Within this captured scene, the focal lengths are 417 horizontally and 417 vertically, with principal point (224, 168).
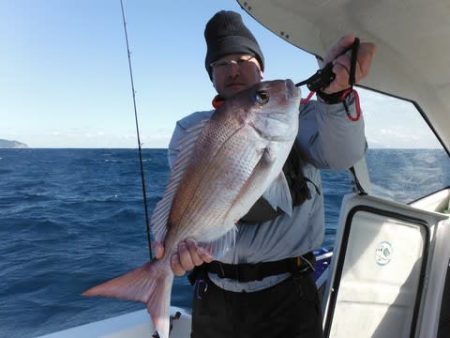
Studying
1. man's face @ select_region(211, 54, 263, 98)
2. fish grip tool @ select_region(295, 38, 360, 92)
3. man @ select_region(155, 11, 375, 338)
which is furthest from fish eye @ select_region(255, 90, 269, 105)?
man's face @ select_region(211, 54, 263, 98)

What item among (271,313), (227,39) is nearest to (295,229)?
(271,313)

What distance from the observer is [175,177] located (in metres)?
1.63

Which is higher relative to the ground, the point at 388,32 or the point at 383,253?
the point at 388,32

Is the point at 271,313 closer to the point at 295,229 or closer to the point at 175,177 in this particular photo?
the point at 295,229

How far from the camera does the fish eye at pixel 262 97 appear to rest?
5.09ft

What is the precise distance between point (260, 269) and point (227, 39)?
49.6 inches

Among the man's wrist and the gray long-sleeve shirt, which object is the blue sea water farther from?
the man's wrist

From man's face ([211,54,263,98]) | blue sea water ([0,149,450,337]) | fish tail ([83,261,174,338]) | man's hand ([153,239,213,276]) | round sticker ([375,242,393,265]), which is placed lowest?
blue sea water ([0,149,450,337])

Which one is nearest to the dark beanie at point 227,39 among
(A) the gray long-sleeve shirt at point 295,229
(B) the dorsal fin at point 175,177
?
(A) the gray long-sleeve shirt at point 295,229

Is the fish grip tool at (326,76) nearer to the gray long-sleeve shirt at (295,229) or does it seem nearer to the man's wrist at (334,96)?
the man's wrist at (334,96)

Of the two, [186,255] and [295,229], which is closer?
[186,255]

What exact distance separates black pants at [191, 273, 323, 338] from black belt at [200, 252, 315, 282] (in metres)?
0.05

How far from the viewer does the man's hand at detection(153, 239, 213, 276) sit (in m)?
1.60

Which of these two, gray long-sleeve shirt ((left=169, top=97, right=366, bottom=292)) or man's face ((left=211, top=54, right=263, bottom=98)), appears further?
man's face ((left=211, top=54, right=263, bottom=98))
